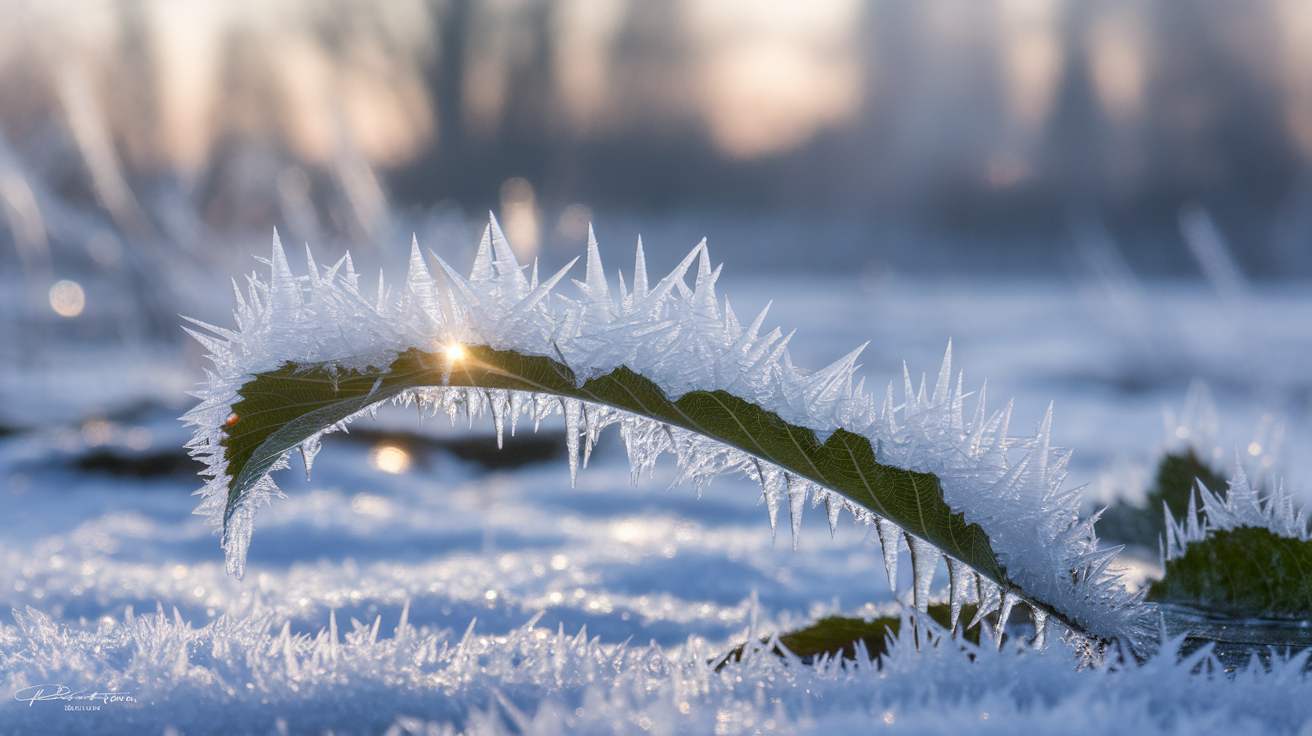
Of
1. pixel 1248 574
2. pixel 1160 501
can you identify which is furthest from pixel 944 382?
pixel 1160 501

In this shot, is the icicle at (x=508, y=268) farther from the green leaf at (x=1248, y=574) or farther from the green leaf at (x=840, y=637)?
the green leaf at (x=1248, y=574)

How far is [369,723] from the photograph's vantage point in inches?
27.5

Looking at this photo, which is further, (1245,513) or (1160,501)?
(1160,501)

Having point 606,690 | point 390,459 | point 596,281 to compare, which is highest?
point 390,459

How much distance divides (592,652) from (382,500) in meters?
1.93

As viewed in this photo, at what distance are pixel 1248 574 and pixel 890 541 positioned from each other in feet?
1.72

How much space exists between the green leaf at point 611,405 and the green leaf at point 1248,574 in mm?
425

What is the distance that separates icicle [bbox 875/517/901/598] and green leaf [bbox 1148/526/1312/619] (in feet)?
1.55

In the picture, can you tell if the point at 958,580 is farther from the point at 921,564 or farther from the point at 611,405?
the point at 611,405

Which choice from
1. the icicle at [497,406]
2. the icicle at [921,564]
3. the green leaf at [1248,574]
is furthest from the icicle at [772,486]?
the green leaf at [1248,574]

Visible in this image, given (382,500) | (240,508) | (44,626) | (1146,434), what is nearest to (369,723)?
(240,508)

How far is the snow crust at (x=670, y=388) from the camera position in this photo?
2.42ft

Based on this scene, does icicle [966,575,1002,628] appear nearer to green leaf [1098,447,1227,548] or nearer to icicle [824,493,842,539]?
icicle [824,493,842,539]

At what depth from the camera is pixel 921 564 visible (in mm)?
883
